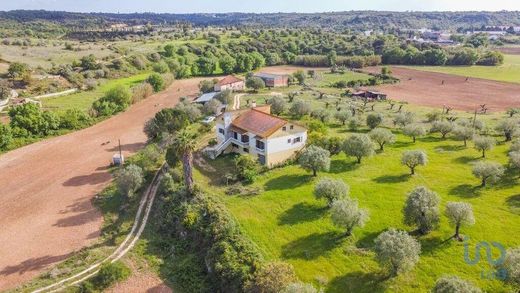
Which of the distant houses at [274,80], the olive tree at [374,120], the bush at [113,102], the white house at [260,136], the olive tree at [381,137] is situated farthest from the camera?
the distant houses at [274,80]

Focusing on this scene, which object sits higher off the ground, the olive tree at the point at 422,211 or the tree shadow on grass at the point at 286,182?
the olive tree at the point at 422,211

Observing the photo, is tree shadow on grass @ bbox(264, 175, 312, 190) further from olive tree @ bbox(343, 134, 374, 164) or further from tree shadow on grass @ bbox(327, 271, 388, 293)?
tree shadow on grass @ bbox(327, 271, 388, 293)

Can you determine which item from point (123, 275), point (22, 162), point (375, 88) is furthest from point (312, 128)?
point (375, 88)

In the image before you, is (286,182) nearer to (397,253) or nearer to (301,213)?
(301,213)

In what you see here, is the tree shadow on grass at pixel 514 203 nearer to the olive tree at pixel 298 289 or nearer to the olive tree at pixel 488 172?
the olive tree at pixel 488 172

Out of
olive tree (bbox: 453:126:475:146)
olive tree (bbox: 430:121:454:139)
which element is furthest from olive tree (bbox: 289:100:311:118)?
olive tree (bbox: 453:126:475:146)

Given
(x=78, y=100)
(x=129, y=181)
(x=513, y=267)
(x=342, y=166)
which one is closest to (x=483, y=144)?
(x=342, y=166)

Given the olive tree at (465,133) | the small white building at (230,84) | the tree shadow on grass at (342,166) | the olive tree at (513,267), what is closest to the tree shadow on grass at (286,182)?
the tree shadow on grass at (342,166)

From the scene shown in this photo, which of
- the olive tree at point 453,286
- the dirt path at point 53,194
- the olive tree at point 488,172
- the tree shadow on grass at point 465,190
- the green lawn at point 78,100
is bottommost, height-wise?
the dirt path at point 53,194
